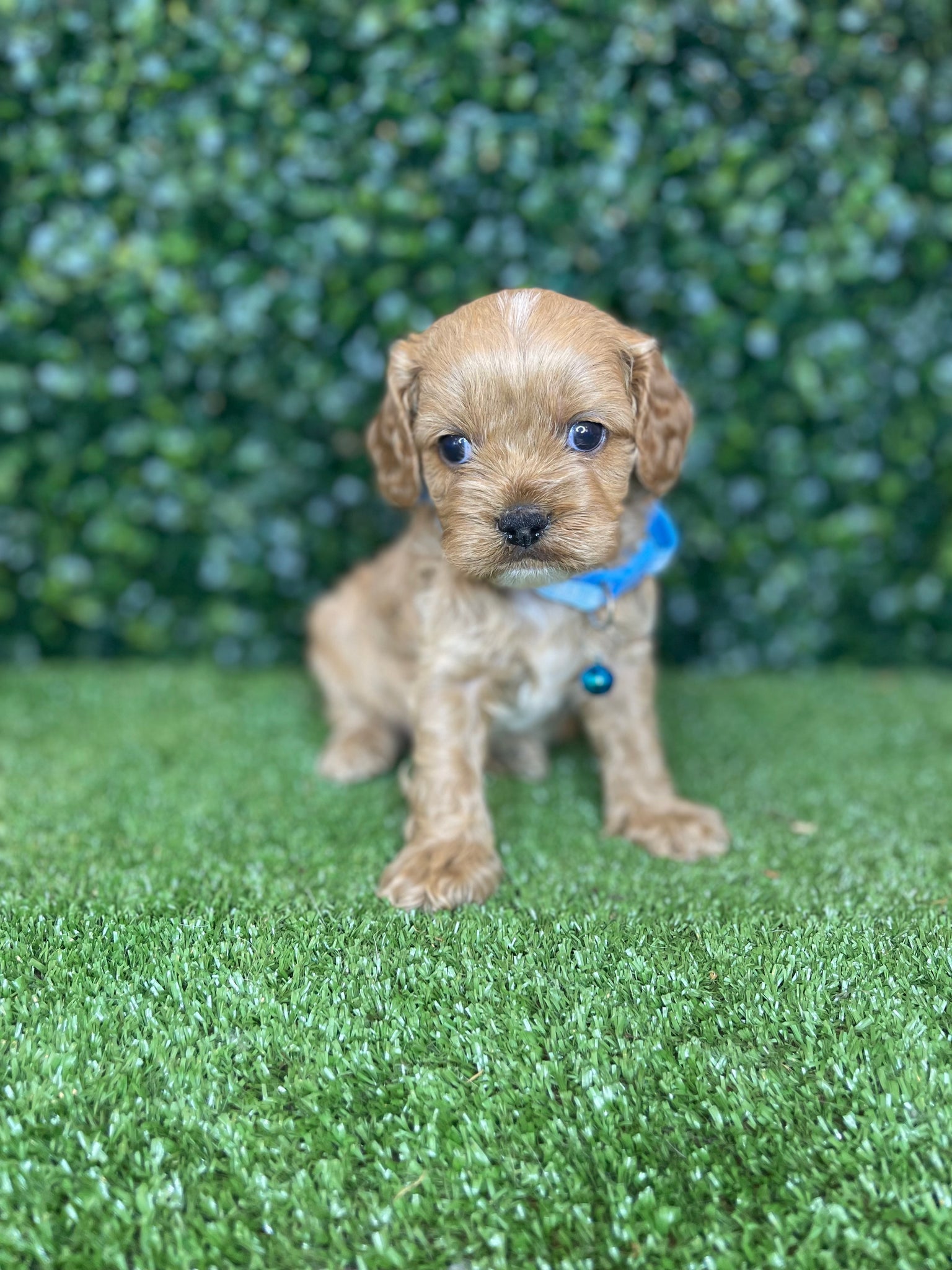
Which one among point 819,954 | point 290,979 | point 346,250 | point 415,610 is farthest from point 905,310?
point 290,979

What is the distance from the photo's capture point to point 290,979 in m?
2.44

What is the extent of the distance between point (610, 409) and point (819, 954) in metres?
1.47

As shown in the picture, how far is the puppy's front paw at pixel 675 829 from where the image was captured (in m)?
3.22

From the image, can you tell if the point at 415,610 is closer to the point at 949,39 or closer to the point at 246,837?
the point at 246,837

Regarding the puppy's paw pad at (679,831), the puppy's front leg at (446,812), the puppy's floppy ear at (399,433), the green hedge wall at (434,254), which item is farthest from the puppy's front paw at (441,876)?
the green hedge wall at (434,254)

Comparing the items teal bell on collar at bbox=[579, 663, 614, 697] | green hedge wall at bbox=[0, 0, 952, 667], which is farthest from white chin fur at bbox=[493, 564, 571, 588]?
green hedge wall at bbox=[0, 0, 952, 667]

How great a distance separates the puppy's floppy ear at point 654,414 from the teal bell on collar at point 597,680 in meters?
0.56

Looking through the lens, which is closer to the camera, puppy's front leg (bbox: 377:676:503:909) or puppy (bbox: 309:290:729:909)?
puppy (bbox: 309:290:729:909)

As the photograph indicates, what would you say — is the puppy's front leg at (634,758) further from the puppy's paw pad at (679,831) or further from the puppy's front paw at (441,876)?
the puppy's front paw at (441,876)

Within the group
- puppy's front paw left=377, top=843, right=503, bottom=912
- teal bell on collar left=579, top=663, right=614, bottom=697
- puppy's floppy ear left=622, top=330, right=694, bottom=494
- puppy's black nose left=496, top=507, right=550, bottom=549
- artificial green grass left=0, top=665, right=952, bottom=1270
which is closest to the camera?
artificial green grass left=0, top=665, right=952, bottom=1270

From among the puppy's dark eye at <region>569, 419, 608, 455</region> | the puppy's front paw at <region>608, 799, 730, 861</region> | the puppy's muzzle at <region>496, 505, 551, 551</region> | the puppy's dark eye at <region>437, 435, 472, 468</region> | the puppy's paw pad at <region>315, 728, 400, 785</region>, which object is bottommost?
the puppy's paw pad at <region>315, 728, 400, 785</region>

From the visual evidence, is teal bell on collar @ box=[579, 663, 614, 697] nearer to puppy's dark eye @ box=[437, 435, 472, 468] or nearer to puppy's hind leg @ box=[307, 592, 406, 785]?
puppy's dark eye @ box=[437, 435, 472, 468]

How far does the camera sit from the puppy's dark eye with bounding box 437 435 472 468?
9.40ft

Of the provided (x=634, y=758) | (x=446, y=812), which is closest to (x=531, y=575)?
(x=446, y=812)
